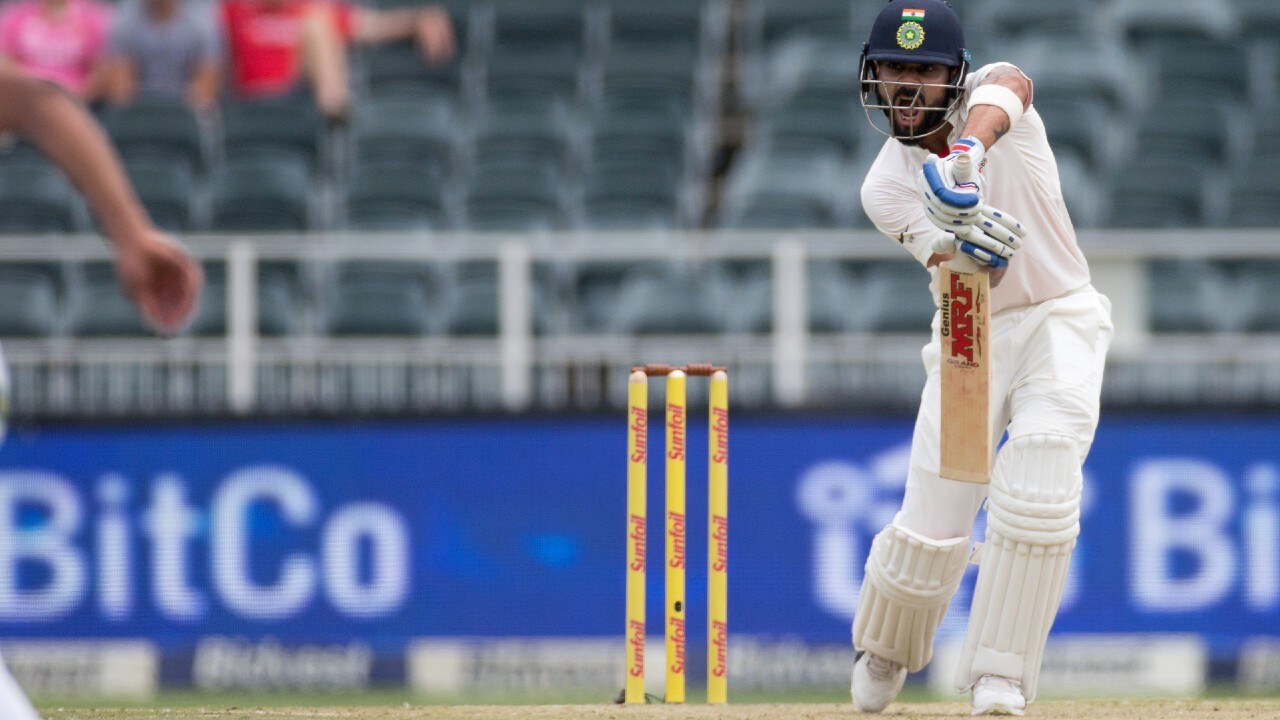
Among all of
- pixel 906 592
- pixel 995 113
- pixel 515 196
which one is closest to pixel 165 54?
pixel 515 196

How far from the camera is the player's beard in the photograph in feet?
19.6

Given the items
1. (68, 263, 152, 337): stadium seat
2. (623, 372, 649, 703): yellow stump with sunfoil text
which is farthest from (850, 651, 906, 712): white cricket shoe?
(68, 263, 152, 337): stadium seat

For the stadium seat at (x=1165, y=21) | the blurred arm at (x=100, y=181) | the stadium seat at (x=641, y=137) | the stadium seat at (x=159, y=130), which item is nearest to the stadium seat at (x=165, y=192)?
the stadium seat at (x=159, y=130)

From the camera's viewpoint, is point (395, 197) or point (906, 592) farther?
point (395, 197)

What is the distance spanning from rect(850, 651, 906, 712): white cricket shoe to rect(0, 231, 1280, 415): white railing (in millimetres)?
3450

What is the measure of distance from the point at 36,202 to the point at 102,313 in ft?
3.91

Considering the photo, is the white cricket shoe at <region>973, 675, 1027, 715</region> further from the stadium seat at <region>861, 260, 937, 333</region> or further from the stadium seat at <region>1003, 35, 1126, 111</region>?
the stadium seat at <region>1003, 35, 1126, 111</region>

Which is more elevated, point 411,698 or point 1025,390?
point 1025,390

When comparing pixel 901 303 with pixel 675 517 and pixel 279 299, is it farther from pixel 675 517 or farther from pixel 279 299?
pixel 675 517

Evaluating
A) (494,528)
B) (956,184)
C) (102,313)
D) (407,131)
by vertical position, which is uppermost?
(956,184)

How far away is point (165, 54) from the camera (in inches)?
464

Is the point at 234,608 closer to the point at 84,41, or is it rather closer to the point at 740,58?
the point at 84,41

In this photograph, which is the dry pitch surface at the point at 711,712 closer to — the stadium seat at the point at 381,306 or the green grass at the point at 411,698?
the green grass at the point at 411,698

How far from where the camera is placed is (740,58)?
44.7 ft
